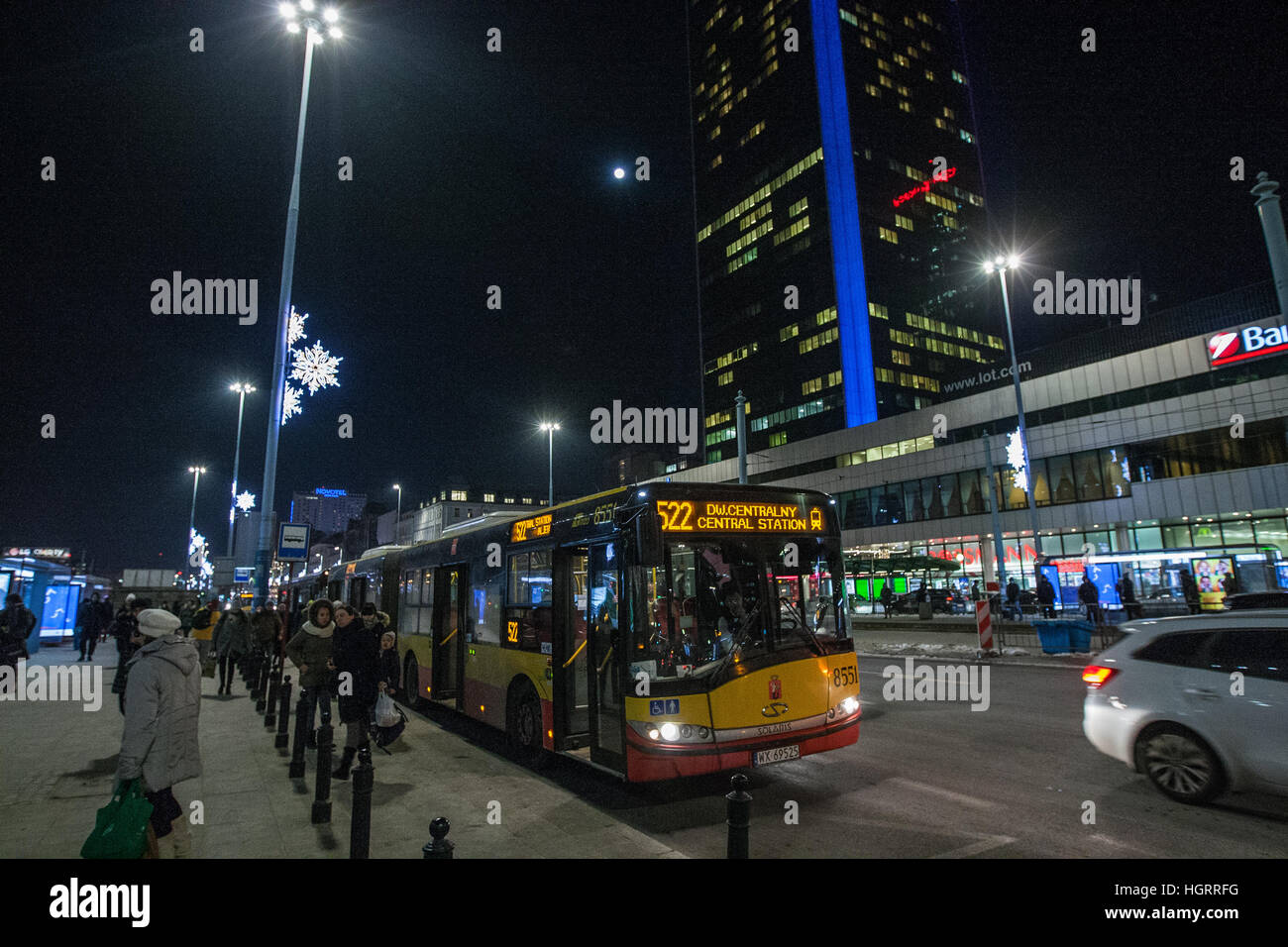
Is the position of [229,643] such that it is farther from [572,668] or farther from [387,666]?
[572,668]

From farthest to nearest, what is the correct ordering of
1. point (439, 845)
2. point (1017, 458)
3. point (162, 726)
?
1. point (1017, 458)
2. point (162, 726)
3. point (439, 845)

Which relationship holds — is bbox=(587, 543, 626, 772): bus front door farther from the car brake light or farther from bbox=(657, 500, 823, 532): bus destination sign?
the car brake light

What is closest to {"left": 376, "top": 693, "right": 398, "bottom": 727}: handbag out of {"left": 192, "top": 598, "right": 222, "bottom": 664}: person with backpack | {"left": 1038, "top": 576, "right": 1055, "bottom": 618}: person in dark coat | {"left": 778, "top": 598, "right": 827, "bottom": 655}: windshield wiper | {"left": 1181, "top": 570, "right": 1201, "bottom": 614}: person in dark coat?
{"left": 778, "top": 598, "right": 827, "bottom": 655}: windshield wiper

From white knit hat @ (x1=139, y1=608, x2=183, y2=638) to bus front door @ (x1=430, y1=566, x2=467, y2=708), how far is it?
617 centimetres

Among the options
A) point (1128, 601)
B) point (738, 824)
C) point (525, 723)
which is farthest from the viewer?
point (1128, 601)

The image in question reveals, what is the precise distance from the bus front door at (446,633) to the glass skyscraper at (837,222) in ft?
254

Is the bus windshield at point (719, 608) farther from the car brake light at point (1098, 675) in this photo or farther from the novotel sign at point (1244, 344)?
the novotel sign at point (1244, 344)

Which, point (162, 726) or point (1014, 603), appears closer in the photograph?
point (162, 726)

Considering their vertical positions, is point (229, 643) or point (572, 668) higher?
point (572, 668)

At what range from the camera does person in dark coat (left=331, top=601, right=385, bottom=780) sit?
7.61 metres

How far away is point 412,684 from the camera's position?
12.4 metres

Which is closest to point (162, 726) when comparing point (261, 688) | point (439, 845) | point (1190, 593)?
point (439, 845)

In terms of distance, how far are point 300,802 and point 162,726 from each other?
2.72m
